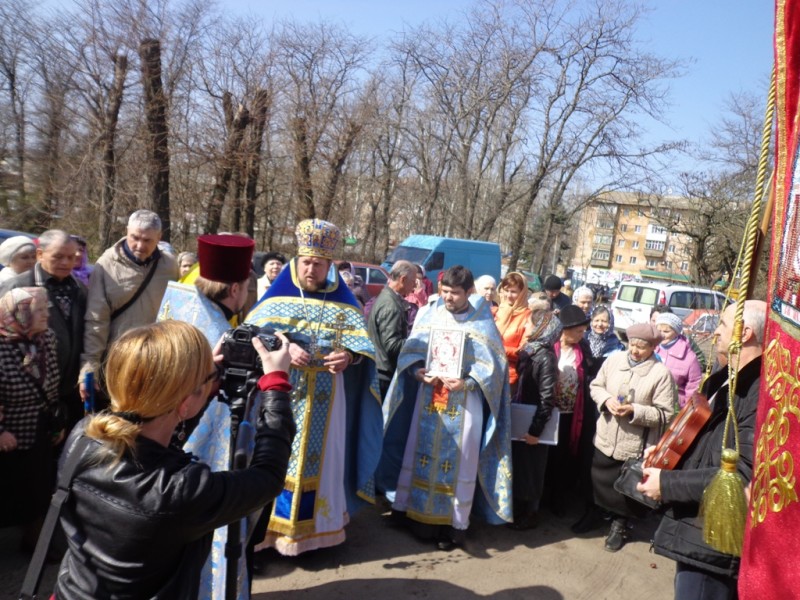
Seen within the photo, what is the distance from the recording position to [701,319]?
11.6 metres

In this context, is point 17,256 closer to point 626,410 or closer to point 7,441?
point 7,441

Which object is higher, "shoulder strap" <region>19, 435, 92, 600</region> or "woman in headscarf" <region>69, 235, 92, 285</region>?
"woman in headscarf" <region>69, 235, 92, 285</region>

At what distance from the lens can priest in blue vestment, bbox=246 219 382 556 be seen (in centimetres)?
376

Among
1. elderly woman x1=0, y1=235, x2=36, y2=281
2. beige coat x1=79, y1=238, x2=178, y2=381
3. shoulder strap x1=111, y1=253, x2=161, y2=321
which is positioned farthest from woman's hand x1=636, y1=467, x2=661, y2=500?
elderly woman x1=0, y1=235, x2=36, y2=281

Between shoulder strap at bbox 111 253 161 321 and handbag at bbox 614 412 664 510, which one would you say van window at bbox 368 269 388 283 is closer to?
shoulder strap at bbox 111 253 161 321

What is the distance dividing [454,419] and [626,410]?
3.85 feet

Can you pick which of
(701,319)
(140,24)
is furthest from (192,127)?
(701,319)

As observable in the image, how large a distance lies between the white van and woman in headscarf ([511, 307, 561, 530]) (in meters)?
13.4

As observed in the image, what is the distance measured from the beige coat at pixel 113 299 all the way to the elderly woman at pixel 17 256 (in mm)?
1022

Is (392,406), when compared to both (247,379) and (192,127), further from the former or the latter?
(192,127)

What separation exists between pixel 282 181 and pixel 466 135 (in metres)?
6.61

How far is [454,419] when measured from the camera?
14.6ft

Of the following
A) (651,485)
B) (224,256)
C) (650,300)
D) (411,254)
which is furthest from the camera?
(650,300)

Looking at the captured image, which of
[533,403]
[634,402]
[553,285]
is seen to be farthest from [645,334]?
[553,285]
